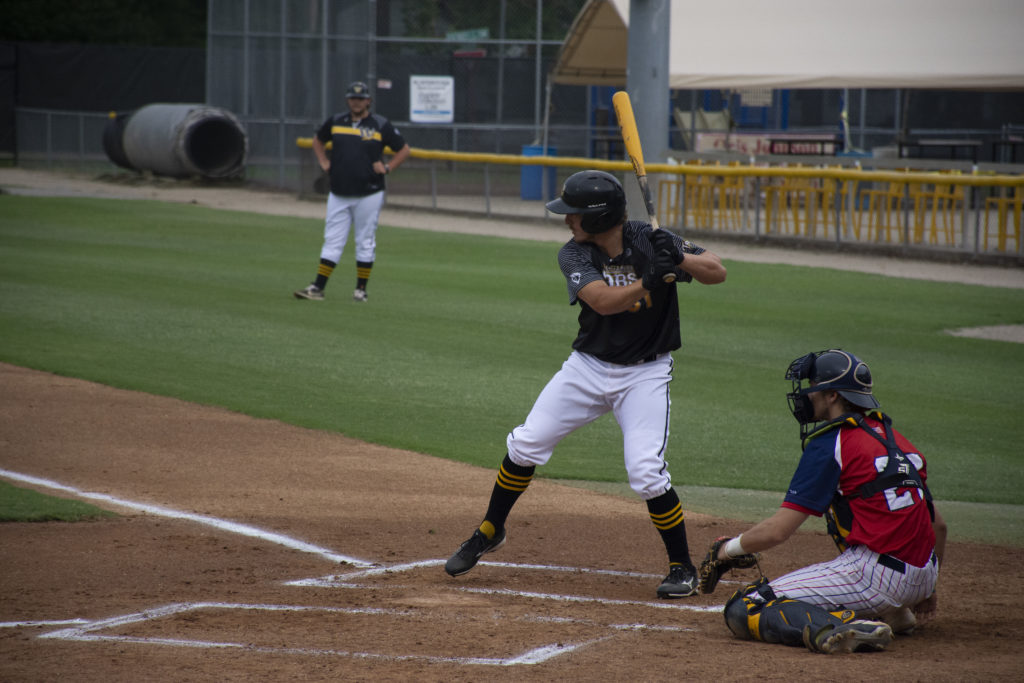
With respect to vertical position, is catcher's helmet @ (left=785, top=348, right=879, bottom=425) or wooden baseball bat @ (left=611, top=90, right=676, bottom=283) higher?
wooden baseball bat @ (left=611, top=90, right=676, bottom=283)

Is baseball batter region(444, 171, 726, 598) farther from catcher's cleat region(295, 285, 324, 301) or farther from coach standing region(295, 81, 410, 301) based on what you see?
catcher's cleat region(295, 285, 324, 301)

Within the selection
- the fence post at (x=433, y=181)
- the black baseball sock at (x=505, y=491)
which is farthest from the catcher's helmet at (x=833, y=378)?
the fence post at (x=433, y=181)

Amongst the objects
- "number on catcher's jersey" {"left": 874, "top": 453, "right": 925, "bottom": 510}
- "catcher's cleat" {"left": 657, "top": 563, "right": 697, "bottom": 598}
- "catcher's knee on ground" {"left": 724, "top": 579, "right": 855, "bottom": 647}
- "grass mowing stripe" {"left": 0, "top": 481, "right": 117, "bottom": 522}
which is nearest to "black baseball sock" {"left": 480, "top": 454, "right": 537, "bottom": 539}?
"catcher's cleat" {"left": 657, "top": 563, "right": 697, "bottom": 598}

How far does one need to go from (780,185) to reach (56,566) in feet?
58.5

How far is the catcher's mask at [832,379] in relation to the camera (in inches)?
178

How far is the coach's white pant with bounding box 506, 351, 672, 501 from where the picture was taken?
17.3 feet

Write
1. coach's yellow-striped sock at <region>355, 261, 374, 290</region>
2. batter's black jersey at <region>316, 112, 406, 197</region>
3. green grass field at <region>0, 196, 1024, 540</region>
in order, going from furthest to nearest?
coach's yellow-striped sock at <region>355, 261, 374, 290</region>
batter's black jersey at <region>316, 112, 406, 197</region>
green grass field at <region>0, 196, 1024, 540</region>

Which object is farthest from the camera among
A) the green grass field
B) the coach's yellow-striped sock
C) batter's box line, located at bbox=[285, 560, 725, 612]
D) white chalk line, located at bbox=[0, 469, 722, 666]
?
the coach's yellow-striped sock

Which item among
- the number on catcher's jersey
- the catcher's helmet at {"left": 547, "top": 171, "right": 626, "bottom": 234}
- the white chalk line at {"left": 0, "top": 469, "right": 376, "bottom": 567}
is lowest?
the white chalk line at {"left": 0, "top": 469, "right": 376, "bottom": 567}

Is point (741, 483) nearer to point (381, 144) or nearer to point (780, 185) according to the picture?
point (381, 144)

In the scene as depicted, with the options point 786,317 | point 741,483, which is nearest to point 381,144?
point 786,317

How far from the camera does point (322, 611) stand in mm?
4934

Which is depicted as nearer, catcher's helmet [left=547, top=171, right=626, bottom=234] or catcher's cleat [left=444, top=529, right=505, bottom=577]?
catcher's helmet [left=547, top=171, right=626, bottom=234]

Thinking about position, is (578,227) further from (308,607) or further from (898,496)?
(308,607)
